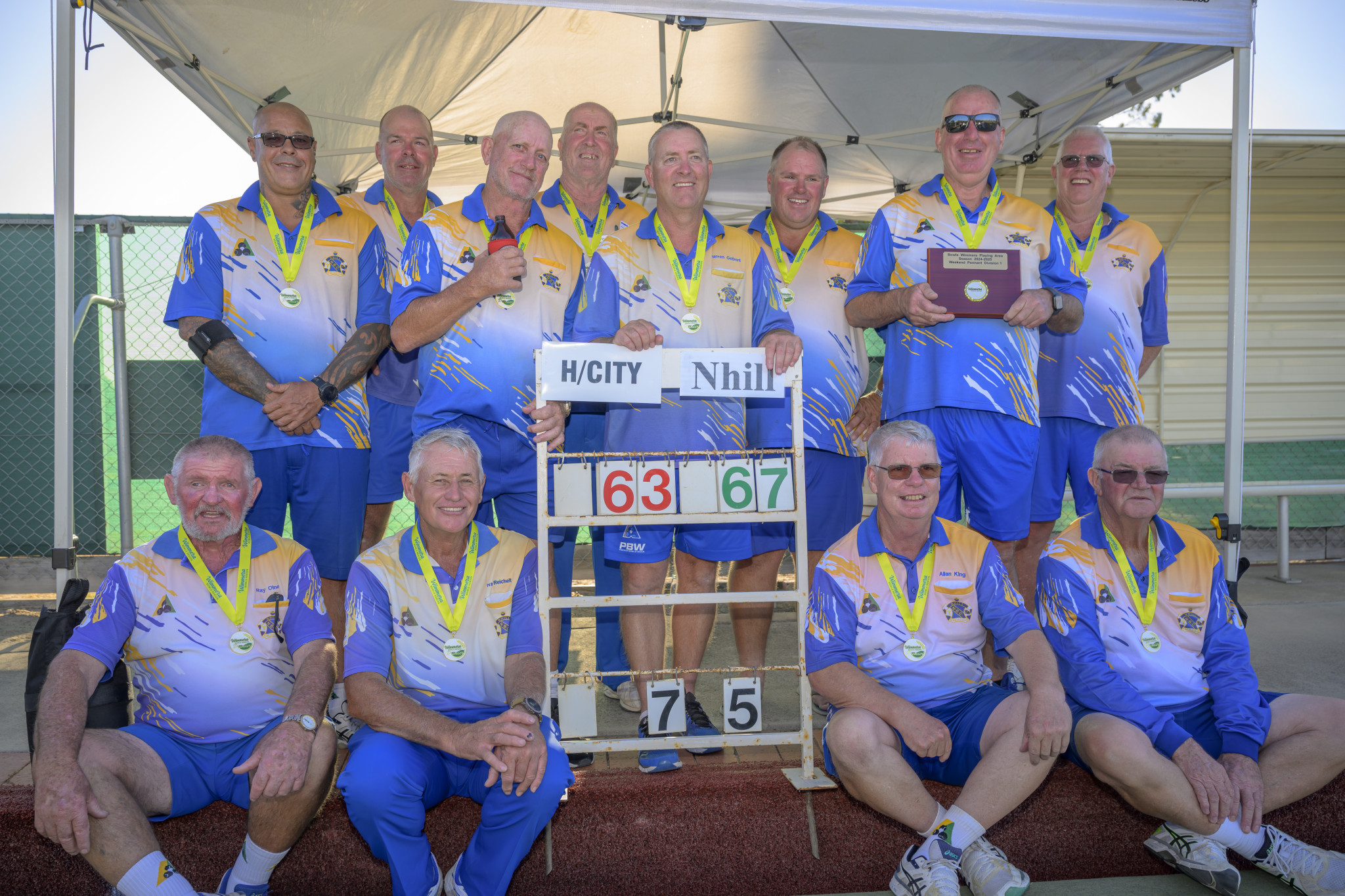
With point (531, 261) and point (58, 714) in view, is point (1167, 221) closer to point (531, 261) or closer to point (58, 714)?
point (531, 261)

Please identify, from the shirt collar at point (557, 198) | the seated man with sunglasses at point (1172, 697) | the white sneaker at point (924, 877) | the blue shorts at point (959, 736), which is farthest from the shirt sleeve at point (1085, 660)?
the shirt collar at point (557, 198)

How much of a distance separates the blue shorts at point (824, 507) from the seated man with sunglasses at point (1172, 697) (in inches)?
33.2

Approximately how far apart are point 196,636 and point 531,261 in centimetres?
160

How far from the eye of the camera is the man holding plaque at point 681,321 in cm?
297

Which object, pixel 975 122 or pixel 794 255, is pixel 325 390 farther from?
pixel 975 122

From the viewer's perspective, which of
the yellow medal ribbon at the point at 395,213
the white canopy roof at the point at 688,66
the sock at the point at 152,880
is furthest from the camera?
the yellow medal ribbon at the point at 395,213

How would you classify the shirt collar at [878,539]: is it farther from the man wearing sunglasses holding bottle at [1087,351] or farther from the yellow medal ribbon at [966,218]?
the yellow medal ribbon at [966,218]

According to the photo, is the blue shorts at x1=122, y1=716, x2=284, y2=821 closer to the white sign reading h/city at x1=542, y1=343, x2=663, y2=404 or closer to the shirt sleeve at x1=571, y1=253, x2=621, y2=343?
the white sign reading h/city at x1=542, y1=343, x2=663, y2=404

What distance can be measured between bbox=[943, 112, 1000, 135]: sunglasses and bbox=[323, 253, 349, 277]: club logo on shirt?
2.30 meters

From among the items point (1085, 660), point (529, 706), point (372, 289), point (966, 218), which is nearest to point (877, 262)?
point (966, 218)

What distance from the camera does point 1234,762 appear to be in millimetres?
2463

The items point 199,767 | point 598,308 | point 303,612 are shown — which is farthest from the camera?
point 598,308

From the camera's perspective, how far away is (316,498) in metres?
3.15

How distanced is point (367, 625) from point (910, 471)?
1642 mm
